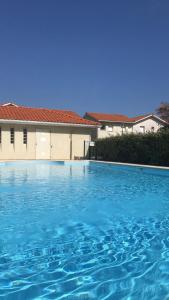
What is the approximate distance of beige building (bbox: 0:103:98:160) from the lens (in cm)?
2295

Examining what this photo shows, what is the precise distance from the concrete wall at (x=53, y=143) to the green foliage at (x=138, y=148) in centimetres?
205

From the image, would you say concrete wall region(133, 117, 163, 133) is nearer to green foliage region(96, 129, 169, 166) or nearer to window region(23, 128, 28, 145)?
green foliage region(96, 129, 169, 166)

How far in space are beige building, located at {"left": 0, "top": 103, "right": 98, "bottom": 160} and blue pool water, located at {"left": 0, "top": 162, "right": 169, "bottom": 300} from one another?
14471 millimetres

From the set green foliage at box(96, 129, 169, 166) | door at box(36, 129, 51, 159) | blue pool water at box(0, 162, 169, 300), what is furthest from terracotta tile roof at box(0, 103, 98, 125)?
blue pool water at box(0, 162, 169, 300)

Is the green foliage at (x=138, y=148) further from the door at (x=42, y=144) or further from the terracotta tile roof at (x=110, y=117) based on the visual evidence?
the terracotta tile roof at (x=110, y=117)

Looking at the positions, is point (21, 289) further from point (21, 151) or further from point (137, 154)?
point (21, 151)

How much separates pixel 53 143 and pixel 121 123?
17917 millimetres

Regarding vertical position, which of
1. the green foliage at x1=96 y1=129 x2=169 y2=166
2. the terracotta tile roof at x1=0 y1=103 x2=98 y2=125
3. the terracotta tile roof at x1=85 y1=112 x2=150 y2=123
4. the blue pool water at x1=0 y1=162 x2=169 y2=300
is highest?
the terracotta tile roof at x1=85 y1=112 x2=150 y2=123

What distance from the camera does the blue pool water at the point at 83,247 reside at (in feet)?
10.8

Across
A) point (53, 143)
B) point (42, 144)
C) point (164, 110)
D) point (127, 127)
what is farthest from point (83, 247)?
point (164, 110)

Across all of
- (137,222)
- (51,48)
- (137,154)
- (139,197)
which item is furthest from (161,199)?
(51,48)

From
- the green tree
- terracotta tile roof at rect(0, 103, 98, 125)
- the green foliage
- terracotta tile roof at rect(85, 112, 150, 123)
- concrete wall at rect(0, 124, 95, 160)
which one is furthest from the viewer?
the green tree

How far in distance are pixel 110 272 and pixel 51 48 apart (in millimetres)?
26667

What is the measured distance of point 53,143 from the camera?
2495cm
